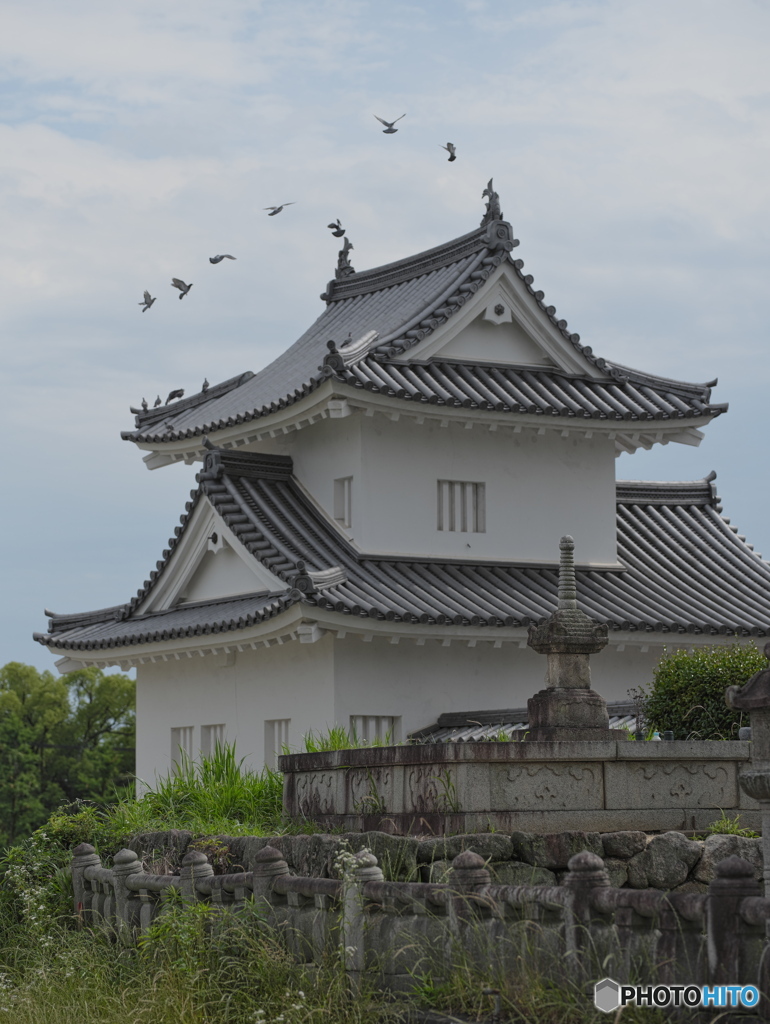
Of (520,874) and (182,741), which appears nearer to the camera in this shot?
(520,874)

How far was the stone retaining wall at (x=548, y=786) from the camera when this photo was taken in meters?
12.6

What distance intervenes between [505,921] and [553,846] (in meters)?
1.94

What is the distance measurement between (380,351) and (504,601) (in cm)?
427

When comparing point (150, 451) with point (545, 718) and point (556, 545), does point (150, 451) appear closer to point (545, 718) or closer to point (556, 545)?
point (556, 545)

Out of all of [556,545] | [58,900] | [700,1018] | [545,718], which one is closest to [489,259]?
[556,545]

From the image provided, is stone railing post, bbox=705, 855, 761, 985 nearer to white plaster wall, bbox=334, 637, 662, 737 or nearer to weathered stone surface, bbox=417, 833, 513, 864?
weathered stone surface, bbox=417, 833, 513, 864

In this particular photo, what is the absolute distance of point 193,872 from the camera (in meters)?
13.0

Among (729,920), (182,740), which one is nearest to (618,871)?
(729,920)

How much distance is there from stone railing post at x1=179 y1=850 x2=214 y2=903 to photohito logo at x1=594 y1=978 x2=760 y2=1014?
17.0ft

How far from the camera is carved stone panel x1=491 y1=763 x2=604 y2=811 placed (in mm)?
12602

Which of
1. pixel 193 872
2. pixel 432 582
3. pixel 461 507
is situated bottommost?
pixel 193 872

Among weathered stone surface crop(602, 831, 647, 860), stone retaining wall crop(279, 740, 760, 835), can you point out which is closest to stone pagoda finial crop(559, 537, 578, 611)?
stone retaining wall crop(279, 740, 760, 835)

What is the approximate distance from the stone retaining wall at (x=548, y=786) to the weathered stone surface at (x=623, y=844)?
1112mm

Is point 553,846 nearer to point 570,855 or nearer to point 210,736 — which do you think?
point 570,855
